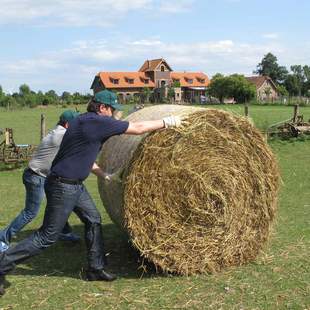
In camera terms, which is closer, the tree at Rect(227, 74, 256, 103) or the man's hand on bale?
the man's hand on bale

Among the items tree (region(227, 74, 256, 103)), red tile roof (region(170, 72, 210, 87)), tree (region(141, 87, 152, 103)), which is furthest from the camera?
red tile roof (region(170, 72, 210, 87))

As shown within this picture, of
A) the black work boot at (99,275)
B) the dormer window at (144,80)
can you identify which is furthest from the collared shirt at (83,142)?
the dormer window at (144,80)

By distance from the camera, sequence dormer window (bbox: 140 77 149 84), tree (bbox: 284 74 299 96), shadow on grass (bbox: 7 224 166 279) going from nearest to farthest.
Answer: shadow on grass (bbox: 7 224 166 279) → dormer window (bbox: 140 77 149 84) → tree (bbox: 284 74 299 96)

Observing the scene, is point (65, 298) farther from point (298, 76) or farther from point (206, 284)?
point (298, 76)

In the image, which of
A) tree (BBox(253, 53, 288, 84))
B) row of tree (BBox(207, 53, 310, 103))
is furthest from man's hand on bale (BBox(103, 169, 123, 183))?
tree (BBox(253, 53, 288, 84))

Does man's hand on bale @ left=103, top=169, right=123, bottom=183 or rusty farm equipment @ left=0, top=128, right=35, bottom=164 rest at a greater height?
man's hand on bale @ left=103, top=169, right=123, bottom=183

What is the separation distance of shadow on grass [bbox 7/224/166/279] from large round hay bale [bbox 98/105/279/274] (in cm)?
50

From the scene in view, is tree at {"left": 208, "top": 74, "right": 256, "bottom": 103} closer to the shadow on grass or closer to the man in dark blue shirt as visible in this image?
the shadow on grass

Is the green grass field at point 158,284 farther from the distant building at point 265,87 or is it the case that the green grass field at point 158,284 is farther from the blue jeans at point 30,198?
the distant building at point 265,87

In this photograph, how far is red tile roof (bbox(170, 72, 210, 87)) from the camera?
342 ft

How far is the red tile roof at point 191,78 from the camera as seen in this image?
104 m

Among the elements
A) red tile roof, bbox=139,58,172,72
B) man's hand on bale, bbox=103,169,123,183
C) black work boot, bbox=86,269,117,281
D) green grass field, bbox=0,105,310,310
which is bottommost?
green grass field, bbox=0,105,310,310

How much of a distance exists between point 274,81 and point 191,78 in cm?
2788

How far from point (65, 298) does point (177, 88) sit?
3549 inches
